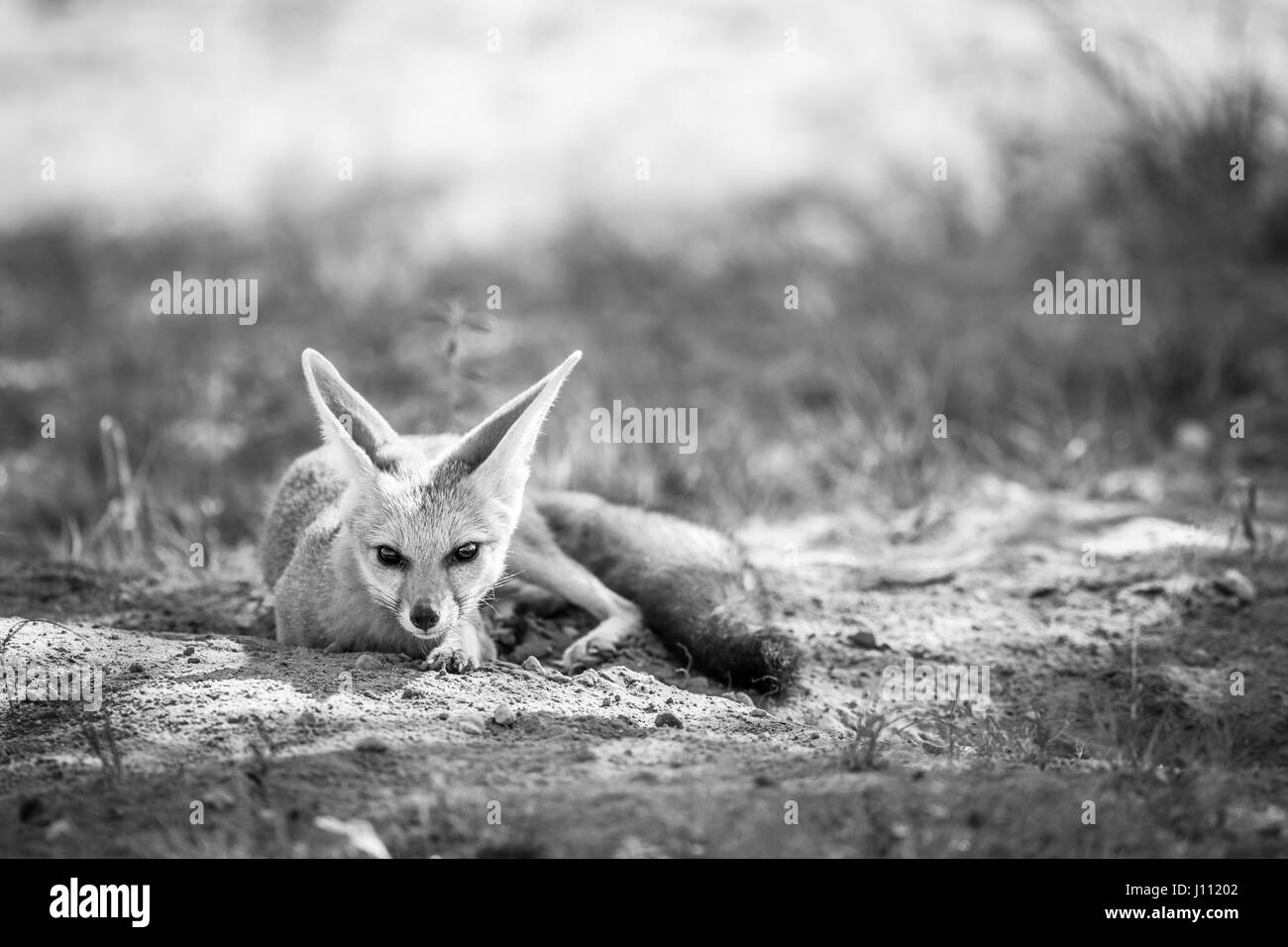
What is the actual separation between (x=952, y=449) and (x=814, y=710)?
3.31 metres

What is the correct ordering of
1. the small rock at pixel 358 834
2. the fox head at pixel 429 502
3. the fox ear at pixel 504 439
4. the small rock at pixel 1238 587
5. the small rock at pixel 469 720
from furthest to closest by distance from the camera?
the small rock at pixel 1238 587
the fox ear at pixel 504 439
the fox head at pixel 429 502
the small rock at pixel 469 720
the small rock at pixel 358 834

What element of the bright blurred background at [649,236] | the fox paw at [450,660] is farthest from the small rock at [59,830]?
the bright blurred background at [649,236]

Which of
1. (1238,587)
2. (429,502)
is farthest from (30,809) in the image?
(1238,587)

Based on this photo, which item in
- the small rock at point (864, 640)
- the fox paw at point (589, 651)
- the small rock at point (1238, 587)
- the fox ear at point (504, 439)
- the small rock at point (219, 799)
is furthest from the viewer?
the small rock at point (1238, 587)

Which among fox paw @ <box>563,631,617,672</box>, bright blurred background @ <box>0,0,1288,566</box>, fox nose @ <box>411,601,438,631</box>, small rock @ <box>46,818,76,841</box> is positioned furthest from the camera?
bright blurred background @ <box>0,0,1288,566</box>

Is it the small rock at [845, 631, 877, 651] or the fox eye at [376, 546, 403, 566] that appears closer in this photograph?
the fox eye at [376, 546, 403, 566]

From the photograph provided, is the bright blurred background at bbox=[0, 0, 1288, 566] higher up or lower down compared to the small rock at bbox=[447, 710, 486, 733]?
higher up

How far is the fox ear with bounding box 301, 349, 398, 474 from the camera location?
14.2 feet

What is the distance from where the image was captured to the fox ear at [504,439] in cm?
444

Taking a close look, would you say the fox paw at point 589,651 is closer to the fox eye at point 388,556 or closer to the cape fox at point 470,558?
the cape fox at point 470,558

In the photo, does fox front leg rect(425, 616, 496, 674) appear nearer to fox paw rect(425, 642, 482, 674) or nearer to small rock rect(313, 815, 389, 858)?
fox paw rect(425, 642, 482, 674)

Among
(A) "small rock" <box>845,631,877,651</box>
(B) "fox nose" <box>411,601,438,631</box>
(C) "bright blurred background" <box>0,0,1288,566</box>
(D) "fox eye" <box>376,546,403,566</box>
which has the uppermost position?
(C) "bright blurred background" <box>0,0,1288,566</box>

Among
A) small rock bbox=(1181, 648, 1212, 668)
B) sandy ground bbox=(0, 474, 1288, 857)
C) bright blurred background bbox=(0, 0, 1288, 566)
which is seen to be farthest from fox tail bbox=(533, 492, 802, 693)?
small rock bbox=(1181, 648, 1212, 668)

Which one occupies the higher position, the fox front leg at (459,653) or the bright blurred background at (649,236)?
the bright blurred background at (649,236)
